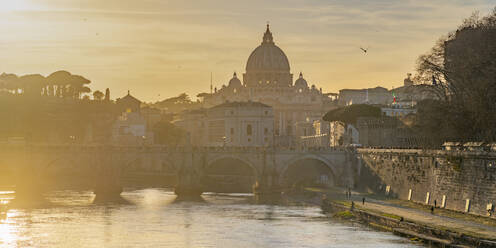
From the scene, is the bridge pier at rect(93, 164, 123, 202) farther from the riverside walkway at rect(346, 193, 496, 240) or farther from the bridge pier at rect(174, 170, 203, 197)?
the riverside walkway at rect(346, 193, 496, 240)

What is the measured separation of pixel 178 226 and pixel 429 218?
16638 mm

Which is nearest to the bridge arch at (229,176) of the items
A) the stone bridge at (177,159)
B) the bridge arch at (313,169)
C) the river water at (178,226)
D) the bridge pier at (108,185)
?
the stone bridge at (177,159)

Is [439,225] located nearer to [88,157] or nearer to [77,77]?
[88,157]

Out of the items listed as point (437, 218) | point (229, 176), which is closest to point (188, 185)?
point (229, 176)

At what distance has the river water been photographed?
204ft

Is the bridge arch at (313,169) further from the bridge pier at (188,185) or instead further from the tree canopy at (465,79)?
the tree canopy at (465,79)

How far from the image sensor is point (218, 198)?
317 ft

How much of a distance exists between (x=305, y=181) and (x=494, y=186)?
4956cm

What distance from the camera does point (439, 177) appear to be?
71.2 metres

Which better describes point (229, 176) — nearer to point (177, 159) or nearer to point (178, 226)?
point (177, 159)

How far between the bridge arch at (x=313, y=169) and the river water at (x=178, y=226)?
1555cm

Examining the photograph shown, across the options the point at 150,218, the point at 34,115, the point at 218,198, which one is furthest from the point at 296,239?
the point at 34,115

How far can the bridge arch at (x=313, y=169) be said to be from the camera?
4163 inches

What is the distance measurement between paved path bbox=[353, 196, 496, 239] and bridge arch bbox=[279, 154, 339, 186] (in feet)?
85.1
